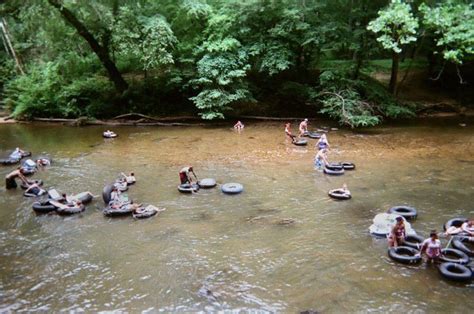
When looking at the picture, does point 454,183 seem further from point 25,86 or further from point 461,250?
point 25,86

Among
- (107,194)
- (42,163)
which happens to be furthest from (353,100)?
(42,163)

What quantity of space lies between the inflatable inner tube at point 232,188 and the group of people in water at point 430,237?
5419 mm

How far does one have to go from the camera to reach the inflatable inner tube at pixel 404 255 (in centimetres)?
946

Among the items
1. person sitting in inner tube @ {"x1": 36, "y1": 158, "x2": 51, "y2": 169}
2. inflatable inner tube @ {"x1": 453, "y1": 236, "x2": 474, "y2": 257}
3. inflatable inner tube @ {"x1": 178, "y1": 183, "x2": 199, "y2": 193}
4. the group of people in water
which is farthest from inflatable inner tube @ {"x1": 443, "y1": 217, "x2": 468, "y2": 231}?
person sitting in inner tube @ {"x1": 36, "y1": 158, "x2": 51, "y2": 169}

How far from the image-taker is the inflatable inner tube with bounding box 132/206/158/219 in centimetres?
1231

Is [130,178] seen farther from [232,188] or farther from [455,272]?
[455,272]

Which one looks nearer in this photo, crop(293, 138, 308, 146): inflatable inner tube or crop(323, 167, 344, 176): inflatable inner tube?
crop(323, 167, 344, 176): inflatable inner tube

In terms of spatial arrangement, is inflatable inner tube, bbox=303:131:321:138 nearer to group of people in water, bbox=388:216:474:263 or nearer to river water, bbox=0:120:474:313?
river water, bbox=0:120:474:313

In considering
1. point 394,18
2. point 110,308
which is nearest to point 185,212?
point 110,308

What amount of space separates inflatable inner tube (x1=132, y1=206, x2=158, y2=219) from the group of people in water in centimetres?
679

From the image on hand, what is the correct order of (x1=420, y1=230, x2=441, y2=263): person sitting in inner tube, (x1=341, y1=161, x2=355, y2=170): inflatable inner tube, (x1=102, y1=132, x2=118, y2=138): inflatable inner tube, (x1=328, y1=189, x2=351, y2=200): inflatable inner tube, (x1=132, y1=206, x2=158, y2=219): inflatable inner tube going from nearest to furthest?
(x1=420, y1=230, x2=441, y2=263): person sitting in inner tube
(x1=132, y1=206, x2=158, y2=219): inflatable inner tube
(x1=328, y1=189, x2=351, y2=200): inflatable inner tube
(x1=341, y1=161, x2=355, y2=170): inflatable inner tube
(x1=102, y1=132, x2=118, y2=138): inflatable inner tube

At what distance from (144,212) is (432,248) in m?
7.92

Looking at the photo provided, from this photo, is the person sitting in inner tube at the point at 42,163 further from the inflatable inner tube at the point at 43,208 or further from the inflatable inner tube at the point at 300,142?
the inflatable inner tube at the point at 300,142

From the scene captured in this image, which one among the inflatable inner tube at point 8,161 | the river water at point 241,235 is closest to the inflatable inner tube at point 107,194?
the river water at point 241,235
